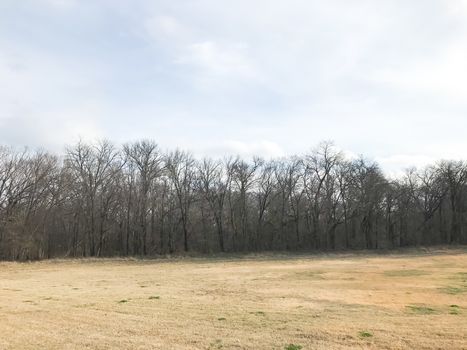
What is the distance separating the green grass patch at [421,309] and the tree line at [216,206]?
45.3 meters

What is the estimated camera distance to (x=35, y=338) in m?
11.9

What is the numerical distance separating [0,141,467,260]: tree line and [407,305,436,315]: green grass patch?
45326 mm

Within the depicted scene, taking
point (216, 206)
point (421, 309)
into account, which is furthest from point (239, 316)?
point (216, 206)

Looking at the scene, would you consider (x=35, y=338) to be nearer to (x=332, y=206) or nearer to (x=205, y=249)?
(x=205, y=249)

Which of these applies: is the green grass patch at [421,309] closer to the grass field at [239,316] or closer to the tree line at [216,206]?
the grass field at [239,316]

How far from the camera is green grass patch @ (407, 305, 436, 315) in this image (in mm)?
16516

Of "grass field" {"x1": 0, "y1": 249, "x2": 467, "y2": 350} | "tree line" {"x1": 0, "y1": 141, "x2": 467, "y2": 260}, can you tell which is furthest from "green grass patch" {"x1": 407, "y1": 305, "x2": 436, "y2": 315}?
"tree line" {"x1": 0, "y1": 141, "x2": 467, "y2": 260}

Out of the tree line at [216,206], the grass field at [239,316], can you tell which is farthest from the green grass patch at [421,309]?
the tree line at [216,206]

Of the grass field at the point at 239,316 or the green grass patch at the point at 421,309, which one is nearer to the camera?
the grass field at the point at 239,316

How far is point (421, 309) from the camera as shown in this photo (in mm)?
17281

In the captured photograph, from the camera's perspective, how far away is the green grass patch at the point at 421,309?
16516 mm

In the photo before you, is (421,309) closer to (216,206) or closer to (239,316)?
(239,316)

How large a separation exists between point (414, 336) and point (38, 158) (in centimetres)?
5419

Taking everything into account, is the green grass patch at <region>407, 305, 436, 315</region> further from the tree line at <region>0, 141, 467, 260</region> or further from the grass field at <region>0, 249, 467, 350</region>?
the tree line at <region>0, 141, 467, 260</region>
